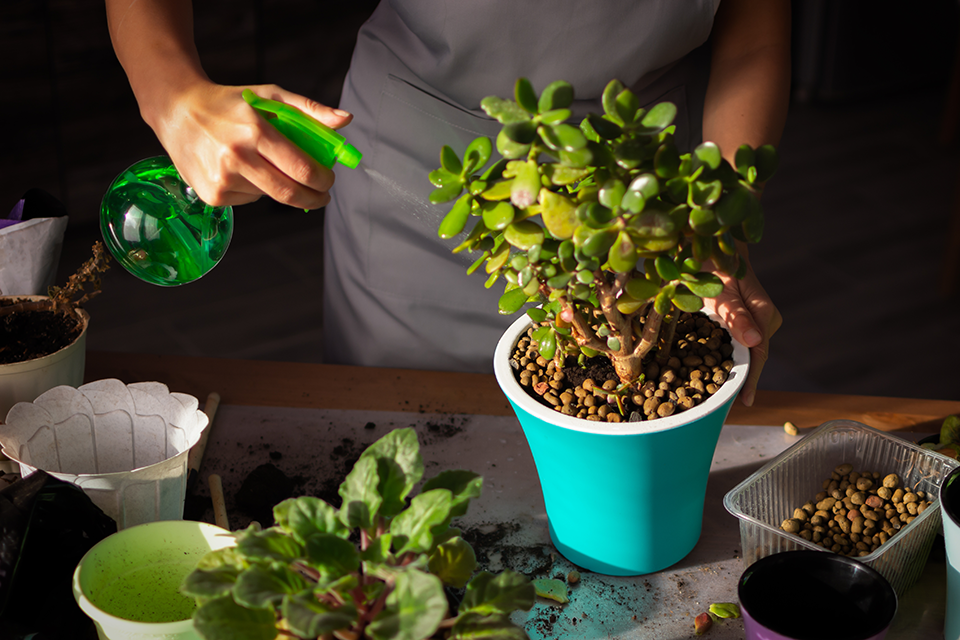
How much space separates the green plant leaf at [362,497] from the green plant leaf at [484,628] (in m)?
0.08

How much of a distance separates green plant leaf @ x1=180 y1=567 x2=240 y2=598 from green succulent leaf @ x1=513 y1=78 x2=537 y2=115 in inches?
13.4

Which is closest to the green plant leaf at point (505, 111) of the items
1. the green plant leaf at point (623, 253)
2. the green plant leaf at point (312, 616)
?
the green plant leaf at point (623, 253)

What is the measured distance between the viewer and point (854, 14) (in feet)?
11.6

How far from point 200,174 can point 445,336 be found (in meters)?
0.53

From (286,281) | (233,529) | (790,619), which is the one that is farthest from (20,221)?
(286,281)

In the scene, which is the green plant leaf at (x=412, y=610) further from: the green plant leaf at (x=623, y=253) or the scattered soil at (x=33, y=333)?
the scattered soil at (x=33, y=333)

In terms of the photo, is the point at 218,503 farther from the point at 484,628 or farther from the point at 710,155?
the point at 710,155

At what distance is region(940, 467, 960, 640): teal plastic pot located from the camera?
2.17ft

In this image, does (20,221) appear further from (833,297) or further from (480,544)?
(833,297)

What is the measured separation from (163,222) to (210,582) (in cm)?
54

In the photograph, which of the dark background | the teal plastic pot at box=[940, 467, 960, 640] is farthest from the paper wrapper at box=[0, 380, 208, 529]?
the dark background

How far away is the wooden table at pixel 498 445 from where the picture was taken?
787 millimetres

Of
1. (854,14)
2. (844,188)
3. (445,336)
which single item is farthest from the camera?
(854,14)

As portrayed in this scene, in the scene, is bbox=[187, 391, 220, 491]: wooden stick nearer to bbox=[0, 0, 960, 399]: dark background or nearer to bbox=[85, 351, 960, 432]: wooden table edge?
bbox=[85, 351, 960, 432]: wooden table edge
